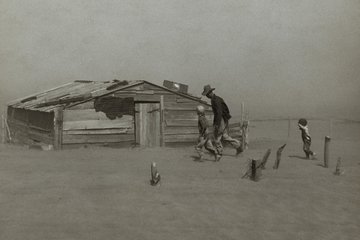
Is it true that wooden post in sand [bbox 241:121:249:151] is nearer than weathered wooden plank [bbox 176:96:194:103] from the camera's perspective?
Yes

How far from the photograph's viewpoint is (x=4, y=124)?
80.8ft

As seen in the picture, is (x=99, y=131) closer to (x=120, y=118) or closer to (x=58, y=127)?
(x=120, y=118)

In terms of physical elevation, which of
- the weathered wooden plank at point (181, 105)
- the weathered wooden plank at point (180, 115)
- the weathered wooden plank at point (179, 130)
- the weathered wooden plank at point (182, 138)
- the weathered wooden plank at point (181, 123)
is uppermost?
the weathered wooden plank at point (181, 105)

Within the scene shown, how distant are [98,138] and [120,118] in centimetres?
123

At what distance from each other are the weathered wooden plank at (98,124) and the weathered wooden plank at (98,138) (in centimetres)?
36

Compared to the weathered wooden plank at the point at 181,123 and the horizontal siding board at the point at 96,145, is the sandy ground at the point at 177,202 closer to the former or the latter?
the horizontal siding board at the point at 96,145

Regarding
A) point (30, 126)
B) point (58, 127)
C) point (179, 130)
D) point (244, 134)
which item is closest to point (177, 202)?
point (58, 127)

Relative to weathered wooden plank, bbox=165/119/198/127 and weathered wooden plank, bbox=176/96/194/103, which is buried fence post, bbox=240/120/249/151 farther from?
weathered wooden plank, bbox=176/96/194/103

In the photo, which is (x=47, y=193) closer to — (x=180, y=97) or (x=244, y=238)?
(x=244, y=238)

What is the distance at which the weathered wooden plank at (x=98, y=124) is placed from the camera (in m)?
17.4

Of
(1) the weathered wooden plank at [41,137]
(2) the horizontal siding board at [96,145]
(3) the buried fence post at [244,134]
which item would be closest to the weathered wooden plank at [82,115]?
(2) the horizontal siding board at [96,145]

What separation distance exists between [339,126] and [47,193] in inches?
1171

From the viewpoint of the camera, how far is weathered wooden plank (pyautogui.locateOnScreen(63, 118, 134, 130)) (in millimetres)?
17359

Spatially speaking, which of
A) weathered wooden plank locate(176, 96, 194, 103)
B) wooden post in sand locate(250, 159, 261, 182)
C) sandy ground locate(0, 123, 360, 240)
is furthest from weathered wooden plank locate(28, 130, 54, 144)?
wooden post in sand locate(250, 159, 261, 182)
